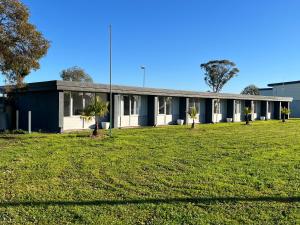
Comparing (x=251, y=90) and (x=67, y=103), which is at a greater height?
(x=251, y=90)

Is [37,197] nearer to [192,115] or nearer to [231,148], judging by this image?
[231,148]

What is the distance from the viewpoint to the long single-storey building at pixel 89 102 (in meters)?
20.6

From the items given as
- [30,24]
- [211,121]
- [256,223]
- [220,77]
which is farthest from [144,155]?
[220,77]

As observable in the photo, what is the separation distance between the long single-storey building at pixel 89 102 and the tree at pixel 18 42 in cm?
251

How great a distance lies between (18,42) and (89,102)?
22.9 ft

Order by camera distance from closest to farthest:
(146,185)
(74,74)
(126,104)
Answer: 1. (146,185)
2. (126,104)
3. (74,74)

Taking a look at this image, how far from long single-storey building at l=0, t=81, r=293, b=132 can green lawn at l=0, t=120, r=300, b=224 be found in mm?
6800

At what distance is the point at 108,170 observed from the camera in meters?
9.66

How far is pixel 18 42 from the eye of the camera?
1678 centimetres

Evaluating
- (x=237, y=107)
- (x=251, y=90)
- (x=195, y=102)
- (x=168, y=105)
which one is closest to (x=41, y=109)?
(x=168, y=105)

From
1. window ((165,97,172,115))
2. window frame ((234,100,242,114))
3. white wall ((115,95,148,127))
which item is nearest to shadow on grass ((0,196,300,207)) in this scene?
white wall ((115,95,148,127))

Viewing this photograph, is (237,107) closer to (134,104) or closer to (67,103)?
(134,104)

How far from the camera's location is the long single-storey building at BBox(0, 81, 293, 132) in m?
20.6

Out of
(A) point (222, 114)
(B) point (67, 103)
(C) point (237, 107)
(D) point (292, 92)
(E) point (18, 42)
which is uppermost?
(D) point (292, 92)
